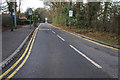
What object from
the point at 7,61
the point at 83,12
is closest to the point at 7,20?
the point at 83,12

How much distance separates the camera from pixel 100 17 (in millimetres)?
20203

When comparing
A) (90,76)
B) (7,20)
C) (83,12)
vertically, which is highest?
(83,12)

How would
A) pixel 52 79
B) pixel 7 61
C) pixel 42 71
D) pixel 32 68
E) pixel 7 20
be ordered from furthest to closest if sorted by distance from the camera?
1. pixel 7 20
2. pixel 7 61
3. pixel 32 68
4. pixel 42 71
5. pixel 52 79

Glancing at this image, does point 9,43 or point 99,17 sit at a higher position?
point 99,17

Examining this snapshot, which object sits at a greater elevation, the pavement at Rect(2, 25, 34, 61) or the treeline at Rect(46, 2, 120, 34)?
the treeline at Rect(46, 2, 120, 34)

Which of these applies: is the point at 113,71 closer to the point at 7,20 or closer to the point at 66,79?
the point at 66,79

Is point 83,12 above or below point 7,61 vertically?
above

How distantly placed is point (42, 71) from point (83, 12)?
22.7 metres

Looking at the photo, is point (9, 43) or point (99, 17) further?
point (99, 17)

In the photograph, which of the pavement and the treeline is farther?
the treeline

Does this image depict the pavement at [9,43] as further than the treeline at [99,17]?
No

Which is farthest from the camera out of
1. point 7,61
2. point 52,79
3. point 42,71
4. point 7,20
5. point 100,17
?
point 7,20

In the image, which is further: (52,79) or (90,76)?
(90,76)

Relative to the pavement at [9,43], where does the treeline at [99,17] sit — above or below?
above
